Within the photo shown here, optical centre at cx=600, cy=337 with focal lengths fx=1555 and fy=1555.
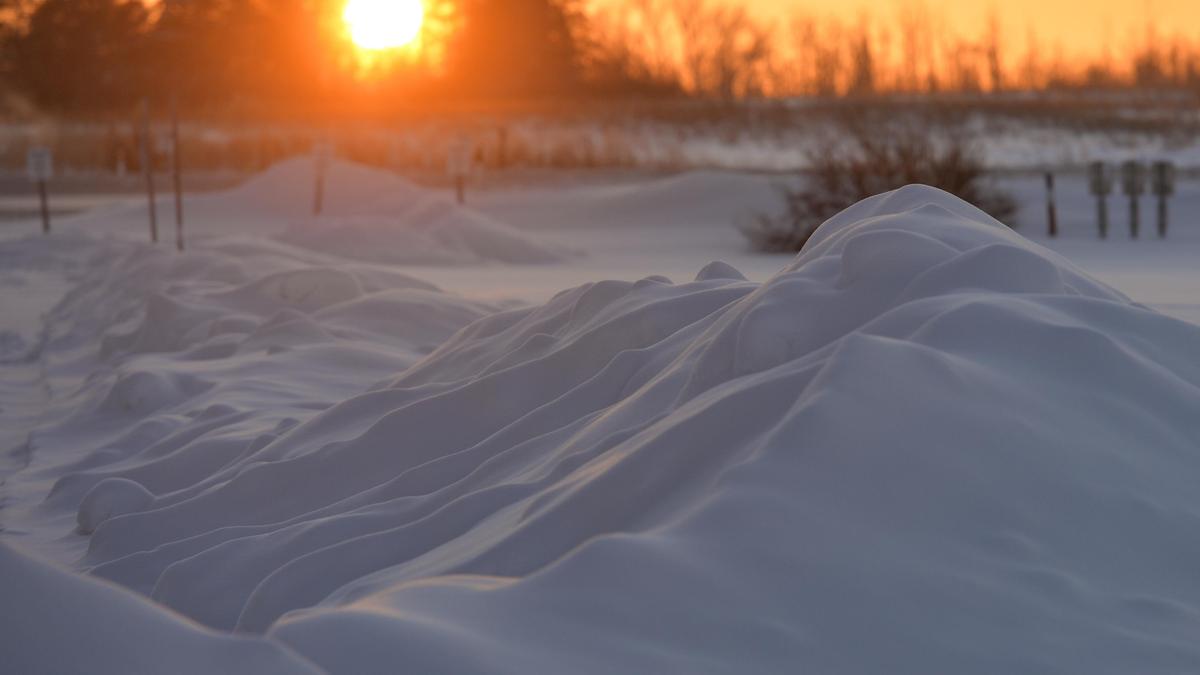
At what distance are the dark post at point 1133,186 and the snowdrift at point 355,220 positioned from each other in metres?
5.81

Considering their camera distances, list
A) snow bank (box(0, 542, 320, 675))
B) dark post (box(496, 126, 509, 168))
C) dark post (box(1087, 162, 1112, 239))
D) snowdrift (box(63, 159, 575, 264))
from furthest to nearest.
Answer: dark post (box(496, 126, 509, 168)) → dark post (box(1087, 162, 1112, 239)) → snowdrift (box(63, 159, 575, 264)) → snow bank (box(0, 542, 320, 675))

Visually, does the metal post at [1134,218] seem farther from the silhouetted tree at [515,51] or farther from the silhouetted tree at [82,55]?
the silhouetted tree at [82,55]

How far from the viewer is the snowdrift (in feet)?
48.6

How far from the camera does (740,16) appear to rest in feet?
208

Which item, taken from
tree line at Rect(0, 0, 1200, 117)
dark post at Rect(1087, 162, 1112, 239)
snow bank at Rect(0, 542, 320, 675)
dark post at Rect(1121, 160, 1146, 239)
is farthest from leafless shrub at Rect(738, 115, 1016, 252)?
tree line at Rect(0, 0, 1200, 117)

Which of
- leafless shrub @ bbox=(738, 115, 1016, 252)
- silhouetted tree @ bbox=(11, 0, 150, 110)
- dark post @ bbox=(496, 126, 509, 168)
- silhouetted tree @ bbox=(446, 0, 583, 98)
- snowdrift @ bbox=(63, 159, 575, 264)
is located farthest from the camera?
silhouetted tree @ bbox=(446, 0, 583, 98)

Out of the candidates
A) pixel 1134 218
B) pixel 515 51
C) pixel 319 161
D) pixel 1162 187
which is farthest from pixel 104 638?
pixel 515 51

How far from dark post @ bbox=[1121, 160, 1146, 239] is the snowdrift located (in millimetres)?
5814

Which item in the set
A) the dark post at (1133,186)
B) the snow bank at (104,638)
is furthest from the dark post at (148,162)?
the snow bank at (104,638)

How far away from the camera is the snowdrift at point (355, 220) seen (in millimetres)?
14812

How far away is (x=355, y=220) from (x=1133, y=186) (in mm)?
7972

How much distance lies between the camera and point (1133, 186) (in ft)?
A: 52.7

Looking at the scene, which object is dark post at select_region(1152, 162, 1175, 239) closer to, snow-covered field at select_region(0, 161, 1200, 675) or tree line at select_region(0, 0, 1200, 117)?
snow-covered field at select_region(0, 161, 1200, 675)

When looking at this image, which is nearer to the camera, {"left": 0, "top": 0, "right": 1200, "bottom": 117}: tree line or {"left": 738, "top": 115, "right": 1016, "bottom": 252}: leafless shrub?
{"left": 738, "top": 115, "right": 1016, "bottom": 252}: leafless shrub
